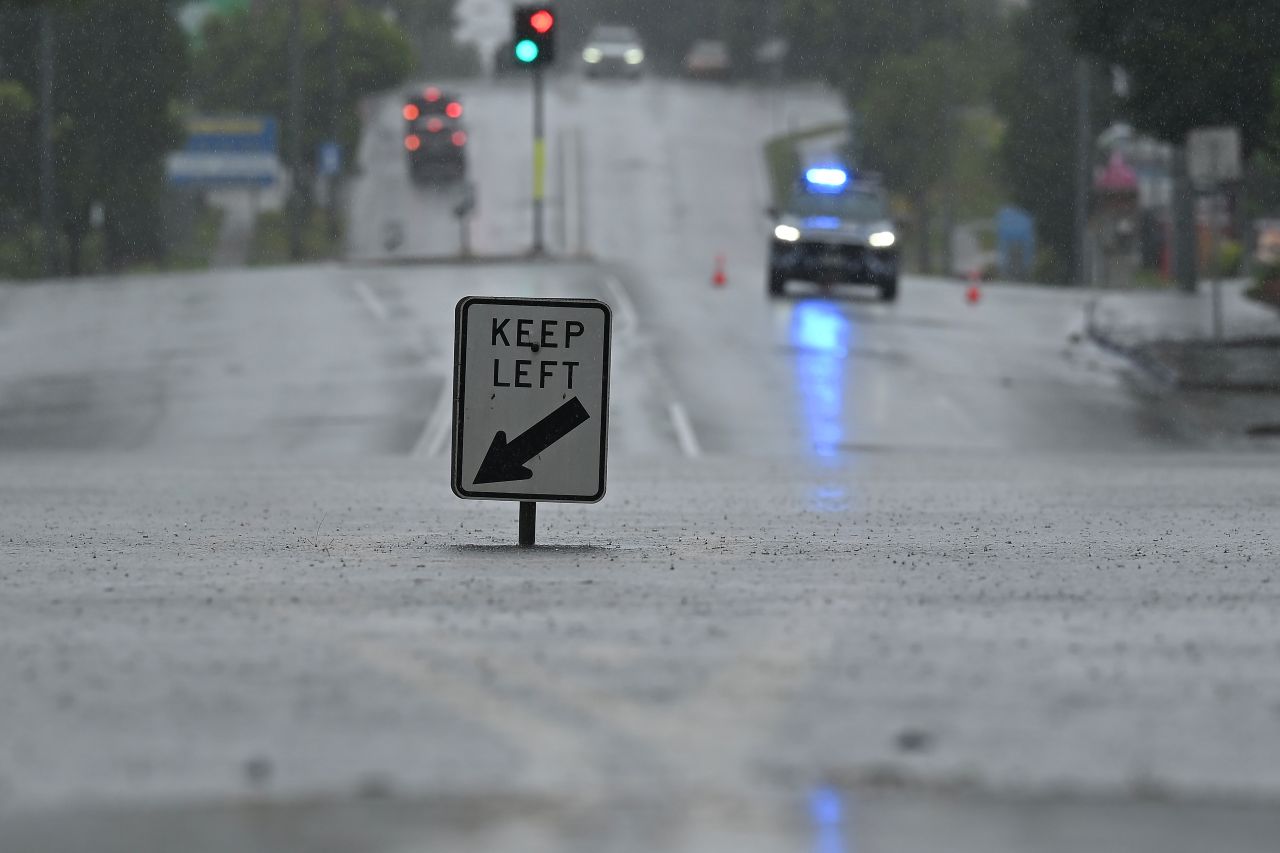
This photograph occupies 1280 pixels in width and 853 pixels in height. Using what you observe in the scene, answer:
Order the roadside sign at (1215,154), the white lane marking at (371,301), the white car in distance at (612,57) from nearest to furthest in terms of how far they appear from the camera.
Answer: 1. the roadside sign at (1215,154)
2. the white lane marking at (371,301)
3. the white car in distance at (612,57)

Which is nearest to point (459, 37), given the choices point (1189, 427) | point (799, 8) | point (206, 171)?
point (799, 8)

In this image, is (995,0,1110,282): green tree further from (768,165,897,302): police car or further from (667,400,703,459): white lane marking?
(667,400,703,459): white lane marking

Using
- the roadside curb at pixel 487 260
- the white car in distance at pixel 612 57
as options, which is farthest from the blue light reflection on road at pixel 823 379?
the white car in distance at pixel 612 57

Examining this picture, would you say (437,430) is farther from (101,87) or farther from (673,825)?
(101,87)

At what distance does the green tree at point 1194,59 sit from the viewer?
36062 mm

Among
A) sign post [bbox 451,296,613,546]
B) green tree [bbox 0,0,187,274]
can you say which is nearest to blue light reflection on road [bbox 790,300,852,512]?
sign post [bbox 451,296,613,546]

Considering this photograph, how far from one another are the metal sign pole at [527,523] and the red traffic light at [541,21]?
24707 mm

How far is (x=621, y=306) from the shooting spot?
38688 millimetres

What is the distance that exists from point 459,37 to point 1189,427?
115 m

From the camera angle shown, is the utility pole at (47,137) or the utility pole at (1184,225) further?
the utility pole at (47,137)

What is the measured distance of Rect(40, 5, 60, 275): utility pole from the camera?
5462 cm

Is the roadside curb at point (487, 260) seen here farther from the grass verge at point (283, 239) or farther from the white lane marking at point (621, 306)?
the grass verge at point (283, 239)

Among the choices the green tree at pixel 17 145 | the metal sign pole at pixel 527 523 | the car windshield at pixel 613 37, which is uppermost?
the car windshield at pixel 613 37

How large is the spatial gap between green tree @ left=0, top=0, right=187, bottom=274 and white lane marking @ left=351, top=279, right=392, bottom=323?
18.2 meters
